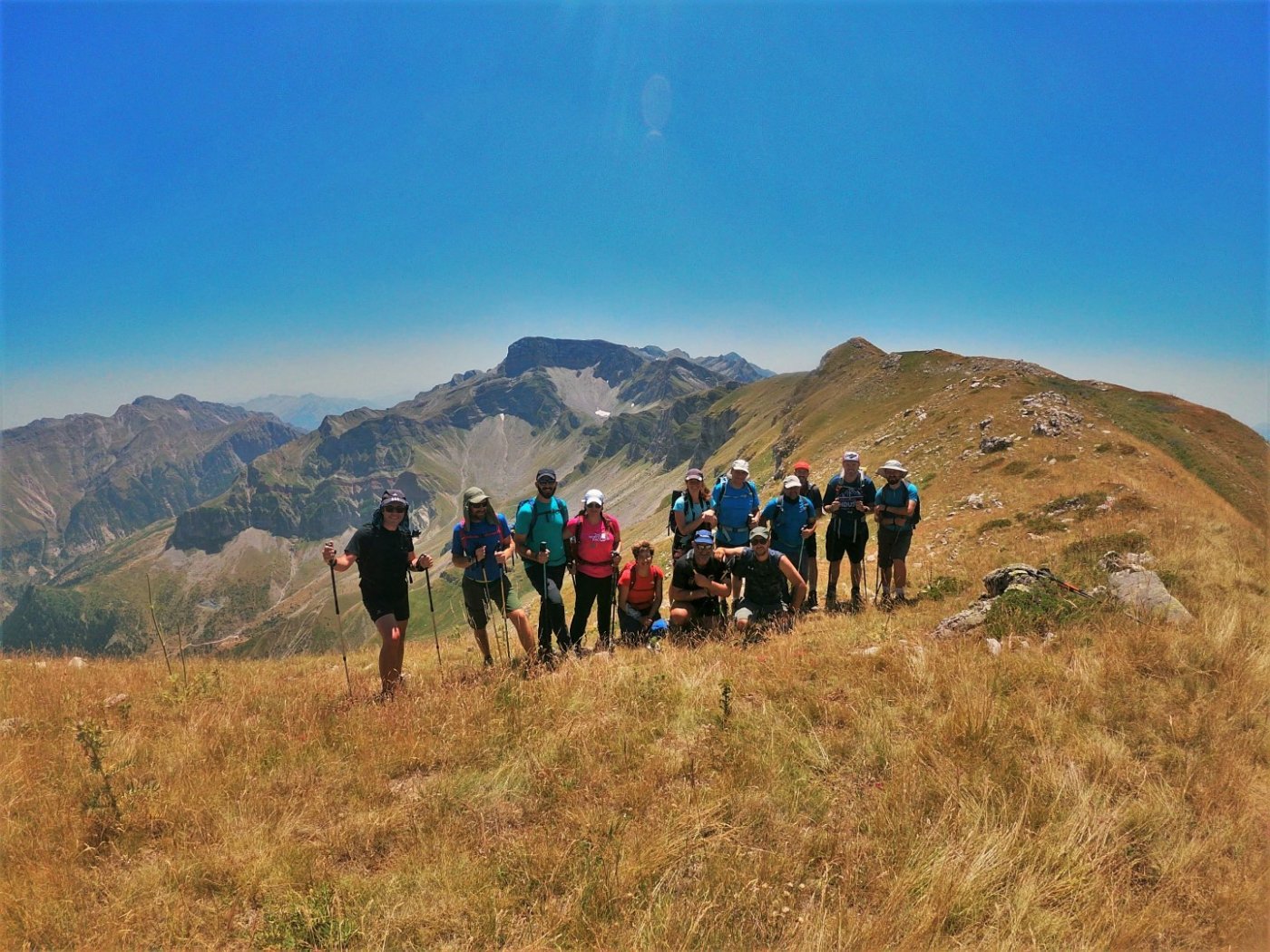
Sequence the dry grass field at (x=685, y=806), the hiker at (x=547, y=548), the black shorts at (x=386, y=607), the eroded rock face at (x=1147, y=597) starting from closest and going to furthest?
the dry grass field at (x=685, y=806) < the eroded rock face at (x=1147, y=597) < the black shorts at (x=386, y=607) < the hiker at (x=547, y=548)

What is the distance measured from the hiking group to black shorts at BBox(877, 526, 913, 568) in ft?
0.07

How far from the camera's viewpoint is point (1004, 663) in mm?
5988

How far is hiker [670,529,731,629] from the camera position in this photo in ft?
29.7

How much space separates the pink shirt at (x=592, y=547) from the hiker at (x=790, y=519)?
3.11m

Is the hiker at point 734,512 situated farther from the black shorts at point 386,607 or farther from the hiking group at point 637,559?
the black shorts at point 386,607

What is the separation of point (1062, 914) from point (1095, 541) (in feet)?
40.2

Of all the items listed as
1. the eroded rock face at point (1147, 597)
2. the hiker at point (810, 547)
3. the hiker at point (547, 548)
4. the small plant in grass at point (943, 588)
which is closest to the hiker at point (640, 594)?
the hiker at point (547, 548)

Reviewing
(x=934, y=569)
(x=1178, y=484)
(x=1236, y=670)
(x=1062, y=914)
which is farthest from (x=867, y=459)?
(x=1062, y=914)

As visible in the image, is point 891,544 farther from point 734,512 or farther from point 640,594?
point 640,594

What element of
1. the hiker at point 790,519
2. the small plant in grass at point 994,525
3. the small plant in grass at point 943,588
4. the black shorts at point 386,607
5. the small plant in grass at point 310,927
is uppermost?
the hiker at point 790,519

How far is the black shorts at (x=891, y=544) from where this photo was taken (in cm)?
1044

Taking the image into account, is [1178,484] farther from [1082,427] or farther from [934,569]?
[934,569]

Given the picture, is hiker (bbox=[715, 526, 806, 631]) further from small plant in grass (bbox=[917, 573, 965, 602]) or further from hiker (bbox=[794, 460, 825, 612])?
small plant in grass (bbox=[917, 573, 965, 602])

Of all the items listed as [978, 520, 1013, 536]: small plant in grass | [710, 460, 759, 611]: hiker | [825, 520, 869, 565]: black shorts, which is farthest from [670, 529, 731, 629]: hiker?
[978, 520, 1013, 536]: small plant in grass
